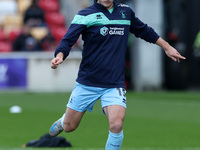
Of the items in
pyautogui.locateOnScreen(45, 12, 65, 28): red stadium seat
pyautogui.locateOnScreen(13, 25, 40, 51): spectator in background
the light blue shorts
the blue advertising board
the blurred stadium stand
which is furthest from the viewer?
pyautogui.locateOnScreen(45, 12, 65, 28): red stadium seat

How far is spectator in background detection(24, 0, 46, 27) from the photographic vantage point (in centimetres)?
2373

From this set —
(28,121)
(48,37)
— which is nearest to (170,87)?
(48,37)

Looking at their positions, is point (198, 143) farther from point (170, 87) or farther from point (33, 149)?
point (170, 87)

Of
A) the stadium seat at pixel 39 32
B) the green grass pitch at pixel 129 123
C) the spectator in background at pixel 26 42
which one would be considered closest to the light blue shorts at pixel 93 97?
the green grass pitch at pixel 129 123

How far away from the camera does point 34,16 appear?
2400 cm

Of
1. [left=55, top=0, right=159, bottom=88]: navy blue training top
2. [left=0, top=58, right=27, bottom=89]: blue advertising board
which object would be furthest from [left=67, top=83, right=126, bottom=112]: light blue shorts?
[left=0, top=58, right=27, bottom=89]: blue advertising board

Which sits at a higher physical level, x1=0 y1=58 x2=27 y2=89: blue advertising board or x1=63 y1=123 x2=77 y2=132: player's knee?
x1=63 y1=123 x2=77 y2=132: player's knee

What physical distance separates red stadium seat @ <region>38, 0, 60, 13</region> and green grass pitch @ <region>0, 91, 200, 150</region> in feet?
26.3

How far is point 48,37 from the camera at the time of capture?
2320cm

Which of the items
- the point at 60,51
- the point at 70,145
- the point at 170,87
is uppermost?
the point at 60,51

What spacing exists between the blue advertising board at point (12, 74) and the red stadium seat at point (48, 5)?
596 centimetres

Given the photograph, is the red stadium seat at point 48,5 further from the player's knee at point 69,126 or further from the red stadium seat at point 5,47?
the player's knee at point 69,126

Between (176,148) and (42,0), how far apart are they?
18757 mm

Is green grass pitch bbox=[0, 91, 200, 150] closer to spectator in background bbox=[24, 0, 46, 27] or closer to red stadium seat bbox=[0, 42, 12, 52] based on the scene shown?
red stadium seat bbox=[0, 42, 12, 52]
